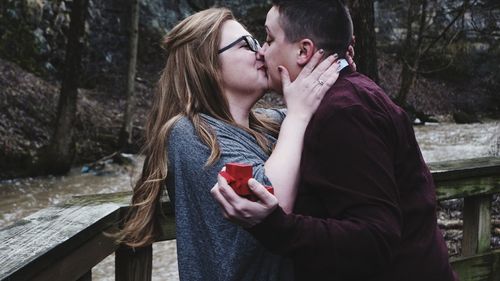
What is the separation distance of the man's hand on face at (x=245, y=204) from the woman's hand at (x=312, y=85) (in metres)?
0.42

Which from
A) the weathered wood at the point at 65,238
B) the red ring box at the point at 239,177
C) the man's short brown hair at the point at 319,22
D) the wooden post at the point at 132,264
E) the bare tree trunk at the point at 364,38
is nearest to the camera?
the red ring box at the point at 239,177

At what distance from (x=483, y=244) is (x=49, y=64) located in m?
15.3

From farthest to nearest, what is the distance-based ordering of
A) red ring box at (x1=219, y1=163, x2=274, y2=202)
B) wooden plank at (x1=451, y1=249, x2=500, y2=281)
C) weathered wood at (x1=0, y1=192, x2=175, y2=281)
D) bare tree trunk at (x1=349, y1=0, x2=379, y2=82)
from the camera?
1. bare tree trunk at (x1=349, y1=0, x2=379, y2=82)
2. wooden plank at (x1=451, y1=249, x2=500, y2=281)
3. weathered wood at (x1=0, y1=192, x2=175, y2=281)
4. red ring box at (x1=219, y1=163, x2=274, y2=202)

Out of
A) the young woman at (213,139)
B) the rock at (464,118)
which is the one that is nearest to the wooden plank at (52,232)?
the young woman at (213,139)

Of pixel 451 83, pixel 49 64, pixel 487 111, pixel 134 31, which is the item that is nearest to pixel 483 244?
pixel 134 31

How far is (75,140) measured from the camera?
13328mm

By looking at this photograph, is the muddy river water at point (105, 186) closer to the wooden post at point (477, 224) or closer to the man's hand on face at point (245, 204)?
the wooden post at point (477, 224)

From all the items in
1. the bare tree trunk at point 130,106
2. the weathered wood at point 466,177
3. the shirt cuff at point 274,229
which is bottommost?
the bare tree trunk at point 130,106

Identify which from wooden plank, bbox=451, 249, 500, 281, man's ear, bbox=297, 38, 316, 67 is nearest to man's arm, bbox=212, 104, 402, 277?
man's ear, bbox=297, 38, 316, 67

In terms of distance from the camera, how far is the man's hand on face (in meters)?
1.52

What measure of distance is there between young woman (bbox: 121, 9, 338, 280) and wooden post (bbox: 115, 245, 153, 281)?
99 mm

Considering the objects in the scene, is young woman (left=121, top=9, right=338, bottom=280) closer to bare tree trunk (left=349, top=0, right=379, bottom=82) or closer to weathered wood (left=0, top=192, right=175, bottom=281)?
weathered wood (left=0, top=192, right=175, bottom=281)

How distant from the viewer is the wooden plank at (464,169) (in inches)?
120

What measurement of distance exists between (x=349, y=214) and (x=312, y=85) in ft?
1.45
